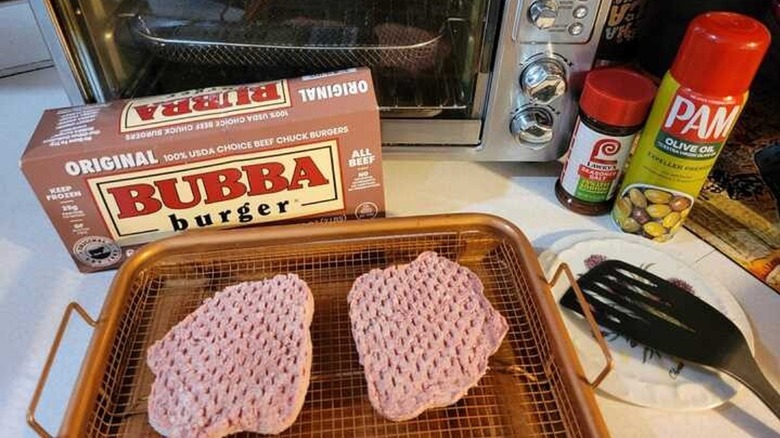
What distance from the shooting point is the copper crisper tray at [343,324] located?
0.50 meters

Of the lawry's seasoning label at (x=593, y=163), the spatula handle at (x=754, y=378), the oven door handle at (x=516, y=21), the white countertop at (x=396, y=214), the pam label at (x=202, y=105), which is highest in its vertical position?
the oven door handle at (x=516, y=21)

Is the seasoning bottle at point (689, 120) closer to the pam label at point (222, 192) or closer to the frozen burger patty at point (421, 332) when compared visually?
the frozen burger patty at point (421, 332)

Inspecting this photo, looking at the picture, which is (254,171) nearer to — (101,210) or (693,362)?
(101,210)

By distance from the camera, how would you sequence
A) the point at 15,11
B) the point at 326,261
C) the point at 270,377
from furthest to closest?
1. the point at 15,11
2. the point at 326,261
3. the point at 270,377

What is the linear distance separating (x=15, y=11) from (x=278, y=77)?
483mm

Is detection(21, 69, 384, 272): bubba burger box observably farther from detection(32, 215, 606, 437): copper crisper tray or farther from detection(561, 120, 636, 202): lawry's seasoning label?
detection(561, 120, 636, 202): lawry's seasoning label

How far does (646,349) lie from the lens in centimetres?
56

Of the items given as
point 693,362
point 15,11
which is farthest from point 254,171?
point 15,11

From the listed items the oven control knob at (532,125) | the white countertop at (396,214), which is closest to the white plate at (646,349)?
the white countertop at (396,214)

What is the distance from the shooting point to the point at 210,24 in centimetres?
65

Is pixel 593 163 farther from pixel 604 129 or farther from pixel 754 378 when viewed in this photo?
pixel 754 378

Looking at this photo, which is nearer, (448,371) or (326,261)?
(448,371)

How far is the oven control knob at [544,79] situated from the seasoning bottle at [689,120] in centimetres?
10

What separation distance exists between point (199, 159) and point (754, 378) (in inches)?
21.9
